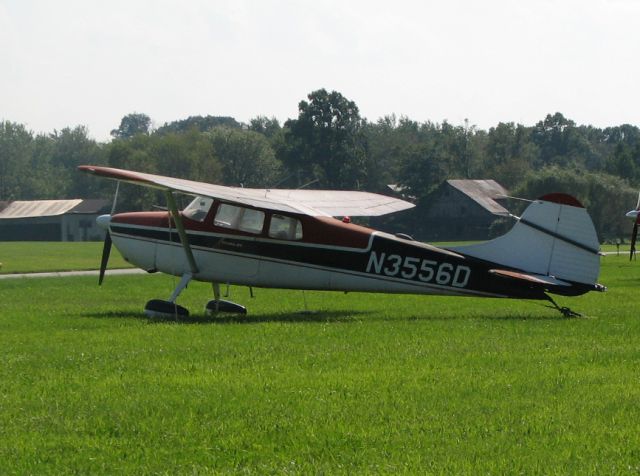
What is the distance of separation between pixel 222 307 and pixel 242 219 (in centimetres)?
178

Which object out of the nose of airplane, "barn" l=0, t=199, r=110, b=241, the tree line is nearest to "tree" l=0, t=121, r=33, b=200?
the tree line

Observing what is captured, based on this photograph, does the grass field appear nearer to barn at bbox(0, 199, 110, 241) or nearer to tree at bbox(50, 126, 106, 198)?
barn at bbox(0, 199, 110, 241)

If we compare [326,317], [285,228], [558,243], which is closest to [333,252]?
[285,228]

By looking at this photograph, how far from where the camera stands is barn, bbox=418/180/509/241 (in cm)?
9956

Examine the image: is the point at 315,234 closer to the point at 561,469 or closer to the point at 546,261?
the point at 546,261

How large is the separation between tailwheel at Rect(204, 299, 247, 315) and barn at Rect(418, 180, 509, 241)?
81.0m

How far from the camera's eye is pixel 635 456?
283 inches

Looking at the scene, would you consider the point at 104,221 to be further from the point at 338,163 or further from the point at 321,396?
the point at 338,163

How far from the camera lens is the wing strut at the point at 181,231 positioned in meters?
16.9

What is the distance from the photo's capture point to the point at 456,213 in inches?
3962

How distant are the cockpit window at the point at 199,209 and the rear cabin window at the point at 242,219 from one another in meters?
0.24

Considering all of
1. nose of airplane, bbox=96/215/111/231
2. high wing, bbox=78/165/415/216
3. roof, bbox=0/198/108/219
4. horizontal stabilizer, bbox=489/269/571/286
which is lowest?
roof, bbox=0/198/108/219

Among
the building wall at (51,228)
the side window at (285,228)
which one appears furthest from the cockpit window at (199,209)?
the building wall at (51,228)

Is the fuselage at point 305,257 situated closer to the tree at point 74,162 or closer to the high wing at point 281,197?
the high wing at point 281,197
